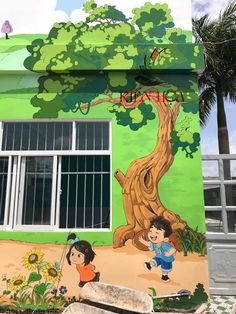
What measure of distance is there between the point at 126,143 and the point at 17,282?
2.47m

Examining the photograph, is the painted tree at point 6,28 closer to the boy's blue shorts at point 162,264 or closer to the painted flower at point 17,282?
the painted flower at point 17,282

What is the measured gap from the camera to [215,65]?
9.98m

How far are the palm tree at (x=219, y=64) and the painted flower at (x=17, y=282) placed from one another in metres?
7.37

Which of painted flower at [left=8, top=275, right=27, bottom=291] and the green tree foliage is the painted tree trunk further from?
painted flower at [left=8, top=275, right=27, bottom=291]

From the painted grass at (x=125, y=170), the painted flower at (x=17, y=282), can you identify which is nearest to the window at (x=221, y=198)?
the painted grass at (x=125, y=170)

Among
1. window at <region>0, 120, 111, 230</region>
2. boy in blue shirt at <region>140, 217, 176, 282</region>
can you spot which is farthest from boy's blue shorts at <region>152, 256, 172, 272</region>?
window at <region>0, 120, 111, 230</region>

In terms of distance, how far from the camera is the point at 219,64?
10.1m

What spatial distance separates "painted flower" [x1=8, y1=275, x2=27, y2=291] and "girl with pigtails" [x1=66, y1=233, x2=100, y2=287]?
2.23 feet

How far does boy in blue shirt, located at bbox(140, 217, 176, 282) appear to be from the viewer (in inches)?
170

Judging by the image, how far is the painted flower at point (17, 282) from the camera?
4.37 m

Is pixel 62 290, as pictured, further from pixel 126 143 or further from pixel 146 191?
pixel 126 143

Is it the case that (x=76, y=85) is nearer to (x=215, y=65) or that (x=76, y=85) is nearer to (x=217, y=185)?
(x=217, y=185)

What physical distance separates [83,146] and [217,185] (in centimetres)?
235

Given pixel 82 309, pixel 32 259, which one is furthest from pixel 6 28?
pixel 82 309
